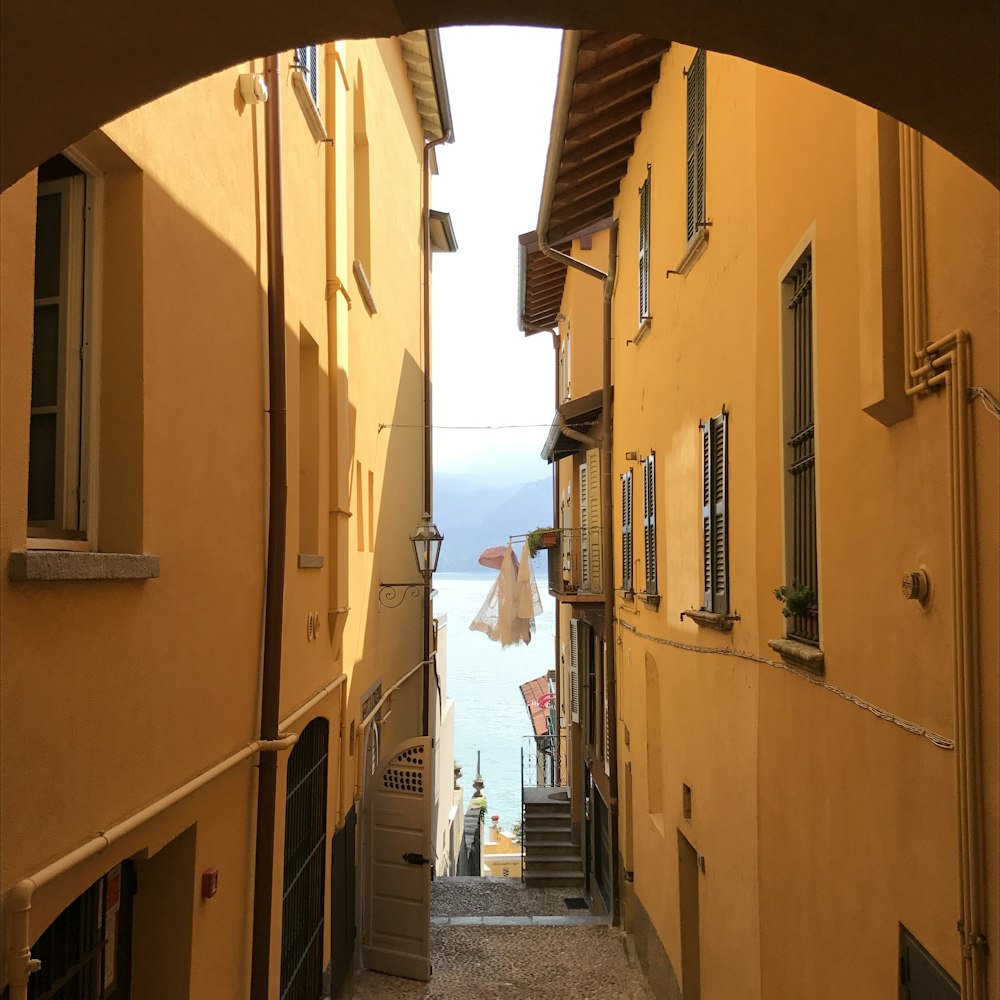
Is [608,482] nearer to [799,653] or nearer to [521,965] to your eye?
[521,965]

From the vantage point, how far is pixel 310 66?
8.23 meters

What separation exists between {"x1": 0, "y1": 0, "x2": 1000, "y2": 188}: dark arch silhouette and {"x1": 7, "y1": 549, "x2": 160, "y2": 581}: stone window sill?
4.31 ft

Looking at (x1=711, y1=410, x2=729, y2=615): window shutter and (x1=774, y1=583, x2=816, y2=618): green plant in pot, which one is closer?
(x1=774, y1=583, x2=816, y2=618): green plant in pot

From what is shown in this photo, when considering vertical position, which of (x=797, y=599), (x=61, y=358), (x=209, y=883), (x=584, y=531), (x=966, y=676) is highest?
(x=61, y=358)

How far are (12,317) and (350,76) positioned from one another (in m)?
7.49

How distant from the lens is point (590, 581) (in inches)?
637

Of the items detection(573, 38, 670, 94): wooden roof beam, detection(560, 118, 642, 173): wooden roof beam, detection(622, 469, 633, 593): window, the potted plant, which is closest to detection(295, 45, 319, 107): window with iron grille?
detection(573, 38, 670, 94): wooden roof beam

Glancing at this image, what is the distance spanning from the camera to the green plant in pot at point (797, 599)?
5055mm

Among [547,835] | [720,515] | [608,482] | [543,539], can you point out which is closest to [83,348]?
[720,515]

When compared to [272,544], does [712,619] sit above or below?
below

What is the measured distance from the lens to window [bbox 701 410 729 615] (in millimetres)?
7054

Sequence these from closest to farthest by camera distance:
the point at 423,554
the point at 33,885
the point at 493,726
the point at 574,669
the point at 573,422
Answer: the point at 33,885, the point at 423,554, the point at 573,422, the point at 574,669, the point at 493,726

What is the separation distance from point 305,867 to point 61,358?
5.35 m

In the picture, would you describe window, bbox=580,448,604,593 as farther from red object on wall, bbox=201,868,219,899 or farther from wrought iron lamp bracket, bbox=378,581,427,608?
red object on wall, bbox=201,868,219,899
